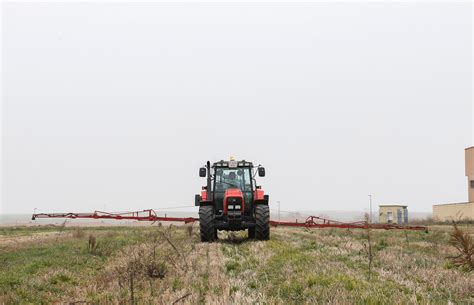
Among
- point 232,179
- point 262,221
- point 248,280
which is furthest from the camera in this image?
point 232,179

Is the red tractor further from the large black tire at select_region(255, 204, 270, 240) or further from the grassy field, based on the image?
the grassy field

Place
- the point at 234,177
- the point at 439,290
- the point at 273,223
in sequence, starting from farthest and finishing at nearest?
1. the point at 273,223
2. the point at 234,177
3. the point at 439,290

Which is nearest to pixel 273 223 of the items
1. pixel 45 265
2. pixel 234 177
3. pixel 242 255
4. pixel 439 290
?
pixel 234 177

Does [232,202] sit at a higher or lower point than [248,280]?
higher

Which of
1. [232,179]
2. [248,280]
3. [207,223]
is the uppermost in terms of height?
[232,179]

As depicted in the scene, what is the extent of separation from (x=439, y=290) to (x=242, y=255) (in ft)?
19.0

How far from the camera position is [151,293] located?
24.0 feet

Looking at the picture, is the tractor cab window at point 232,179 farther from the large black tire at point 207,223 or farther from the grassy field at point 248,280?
the grassy field at point 248,280

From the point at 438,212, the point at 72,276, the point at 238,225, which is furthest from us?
the point at 438,212

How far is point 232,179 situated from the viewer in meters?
18.8

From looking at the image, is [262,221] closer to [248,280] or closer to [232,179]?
[232,179]

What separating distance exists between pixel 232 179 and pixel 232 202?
5.08 feet

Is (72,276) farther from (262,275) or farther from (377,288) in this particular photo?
(377,288)

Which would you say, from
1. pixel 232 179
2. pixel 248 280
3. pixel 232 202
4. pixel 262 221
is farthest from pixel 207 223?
pixel 248 280
